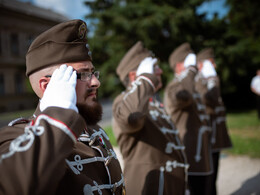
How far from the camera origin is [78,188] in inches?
48.4

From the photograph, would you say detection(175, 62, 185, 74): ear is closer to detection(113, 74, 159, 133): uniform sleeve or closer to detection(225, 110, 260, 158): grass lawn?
detection(113, 74, 159, 133): uniform sleeve

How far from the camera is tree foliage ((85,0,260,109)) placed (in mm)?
11883

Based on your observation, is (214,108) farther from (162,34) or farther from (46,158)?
(162,34)

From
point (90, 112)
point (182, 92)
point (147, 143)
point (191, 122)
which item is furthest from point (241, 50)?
point (90, 112)

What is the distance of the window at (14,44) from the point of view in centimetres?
2309

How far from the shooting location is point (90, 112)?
4.59ft

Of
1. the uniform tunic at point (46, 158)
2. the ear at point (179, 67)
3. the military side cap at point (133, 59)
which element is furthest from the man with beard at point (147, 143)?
the ear at point (179, 67)

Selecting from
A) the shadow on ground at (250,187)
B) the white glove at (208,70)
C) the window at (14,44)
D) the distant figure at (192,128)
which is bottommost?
the shadow on ground at (250,187)

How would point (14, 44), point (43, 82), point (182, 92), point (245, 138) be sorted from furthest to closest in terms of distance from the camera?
point (14, 44) < point (245, 138) < point (182, 92) < point (43, 82)

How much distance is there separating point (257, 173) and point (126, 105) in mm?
4389

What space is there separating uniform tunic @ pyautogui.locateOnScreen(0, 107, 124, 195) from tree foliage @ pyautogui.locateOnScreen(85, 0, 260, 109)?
10816 mm

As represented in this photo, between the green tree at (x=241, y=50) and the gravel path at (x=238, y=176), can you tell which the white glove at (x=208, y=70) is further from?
the green tree at (x=241, y=50)

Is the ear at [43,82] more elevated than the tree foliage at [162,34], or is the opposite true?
the tree foliage at [162,34]

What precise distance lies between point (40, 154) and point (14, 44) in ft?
83.4
